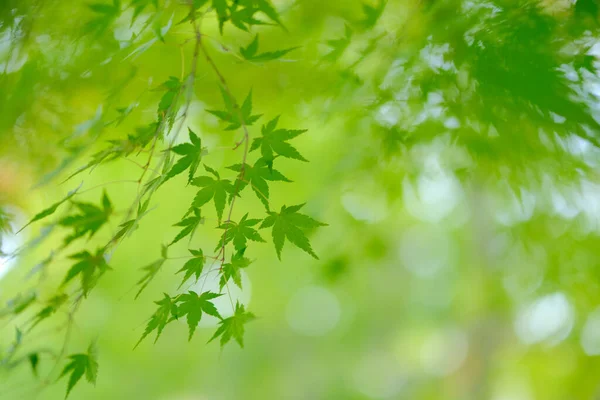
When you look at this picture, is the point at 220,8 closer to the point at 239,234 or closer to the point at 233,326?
the point at 239,234

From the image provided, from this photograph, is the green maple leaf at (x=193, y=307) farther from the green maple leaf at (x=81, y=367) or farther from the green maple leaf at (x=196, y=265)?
the green maple leaf at (x=81, y=367)

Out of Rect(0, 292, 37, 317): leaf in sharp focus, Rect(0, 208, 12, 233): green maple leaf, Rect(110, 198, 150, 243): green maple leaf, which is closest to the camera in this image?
Rect(110, 198, 150, 243): green maple leaf

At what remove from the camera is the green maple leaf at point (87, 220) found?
628 mm

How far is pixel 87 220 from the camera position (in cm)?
64

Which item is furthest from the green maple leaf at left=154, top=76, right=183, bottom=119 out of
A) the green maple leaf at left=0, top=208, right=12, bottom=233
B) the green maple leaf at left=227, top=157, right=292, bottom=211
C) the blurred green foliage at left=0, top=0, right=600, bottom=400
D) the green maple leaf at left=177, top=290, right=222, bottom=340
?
the green maple leaf at left=0, top=208, right=12, bottom=233

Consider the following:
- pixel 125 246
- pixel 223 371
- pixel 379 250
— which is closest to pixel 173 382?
pixel 223 371

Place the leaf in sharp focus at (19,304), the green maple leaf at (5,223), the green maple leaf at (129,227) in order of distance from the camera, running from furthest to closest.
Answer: the green maple leaf at (5,223), the leaf in sharp focus at (19,304), the green maple leaf at (129,227)

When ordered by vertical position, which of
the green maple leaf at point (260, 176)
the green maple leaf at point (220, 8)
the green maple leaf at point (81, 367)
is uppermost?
the green maple leaf at point (220, 8)

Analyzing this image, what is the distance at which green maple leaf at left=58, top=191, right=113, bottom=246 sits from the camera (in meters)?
0.63

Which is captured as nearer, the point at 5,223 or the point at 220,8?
the point at 220,8

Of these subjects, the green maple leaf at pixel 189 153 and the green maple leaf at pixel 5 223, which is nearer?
the green maple leaf at pixel 189 153

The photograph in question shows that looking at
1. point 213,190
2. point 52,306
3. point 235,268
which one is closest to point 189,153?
point 213,190

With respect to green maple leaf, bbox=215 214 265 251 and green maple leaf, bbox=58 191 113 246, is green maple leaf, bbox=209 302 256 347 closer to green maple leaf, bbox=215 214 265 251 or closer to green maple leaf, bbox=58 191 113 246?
green maple leaf, bbox=215 214 265 251

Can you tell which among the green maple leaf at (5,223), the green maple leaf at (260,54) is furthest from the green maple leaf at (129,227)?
the green maple leaf at (5,223)
